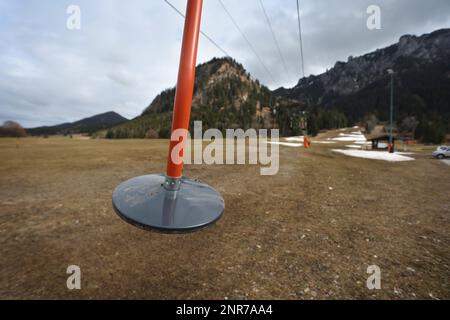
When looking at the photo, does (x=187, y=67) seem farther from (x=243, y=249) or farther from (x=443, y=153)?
(x=443, y=153)

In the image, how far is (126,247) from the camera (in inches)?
181

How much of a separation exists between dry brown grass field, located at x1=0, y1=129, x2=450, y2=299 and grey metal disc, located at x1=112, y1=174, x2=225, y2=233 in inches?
42.3

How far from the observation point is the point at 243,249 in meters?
4.61

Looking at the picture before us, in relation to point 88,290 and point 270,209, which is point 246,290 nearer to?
point 88,290

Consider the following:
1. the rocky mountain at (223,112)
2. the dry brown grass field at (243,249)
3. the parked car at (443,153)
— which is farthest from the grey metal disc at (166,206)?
the rocky mountain at (223,112)

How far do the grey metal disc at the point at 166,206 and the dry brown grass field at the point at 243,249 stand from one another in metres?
1.07

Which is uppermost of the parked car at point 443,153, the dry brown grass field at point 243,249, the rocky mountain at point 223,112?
the rocky mountain at point 223,112

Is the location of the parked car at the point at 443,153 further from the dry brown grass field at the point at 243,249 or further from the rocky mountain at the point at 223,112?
the rocky mountain at the point at 223,112

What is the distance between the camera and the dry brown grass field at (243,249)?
3.41 m

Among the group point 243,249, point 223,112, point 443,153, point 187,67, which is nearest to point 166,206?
point 243,249

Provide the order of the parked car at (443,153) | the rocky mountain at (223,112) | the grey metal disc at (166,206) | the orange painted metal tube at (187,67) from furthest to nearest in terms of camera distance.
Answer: the rocky mountain at (223,112)
the parked car at (443,153)
the grey metal disc at (166,206)
the orange painted metal tube at (187,67)

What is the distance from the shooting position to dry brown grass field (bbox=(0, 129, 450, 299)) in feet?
11.2
